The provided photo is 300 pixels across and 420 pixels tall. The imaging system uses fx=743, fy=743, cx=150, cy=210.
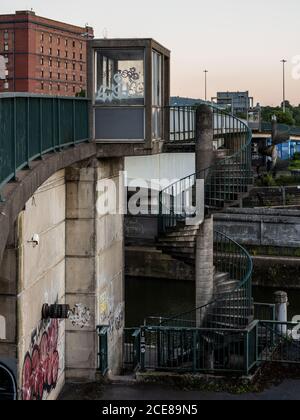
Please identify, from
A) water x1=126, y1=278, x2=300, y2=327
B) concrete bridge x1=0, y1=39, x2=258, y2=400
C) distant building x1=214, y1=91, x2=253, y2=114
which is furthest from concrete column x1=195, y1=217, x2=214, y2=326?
distant building x1=214, y1=91, x2=253, y2=114

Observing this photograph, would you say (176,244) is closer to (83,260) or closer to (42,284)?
(83,260)

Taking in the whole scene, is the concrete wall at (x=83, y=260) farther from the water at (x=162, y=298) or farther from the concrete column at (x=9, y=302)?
the water at (x=162, y=298)

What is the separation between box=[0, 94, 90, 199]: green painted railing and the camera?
8.09 meters

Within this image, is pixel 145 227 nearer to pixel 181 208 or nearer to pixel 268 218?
pixel 181 208

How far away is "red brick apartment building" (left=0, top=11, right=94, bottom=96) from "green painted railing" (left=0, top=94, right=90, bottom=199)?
207 ft

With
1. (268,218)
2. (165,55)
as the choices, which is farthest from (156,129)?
(268,218)

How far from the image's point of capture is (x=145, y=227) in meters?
16.7

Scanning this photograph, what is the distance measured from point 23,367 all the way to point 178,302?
20680mm

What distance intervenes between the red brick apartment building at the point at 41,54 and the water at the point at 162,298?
44363 mm

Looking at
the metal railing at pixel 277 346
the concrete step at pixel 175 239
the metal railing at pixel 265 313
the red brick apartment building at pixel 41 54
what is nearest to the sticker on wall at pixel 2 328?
the metal railing at pixel 277 346

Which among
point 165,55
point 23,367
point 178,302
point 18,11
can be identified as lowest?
point 178,302
